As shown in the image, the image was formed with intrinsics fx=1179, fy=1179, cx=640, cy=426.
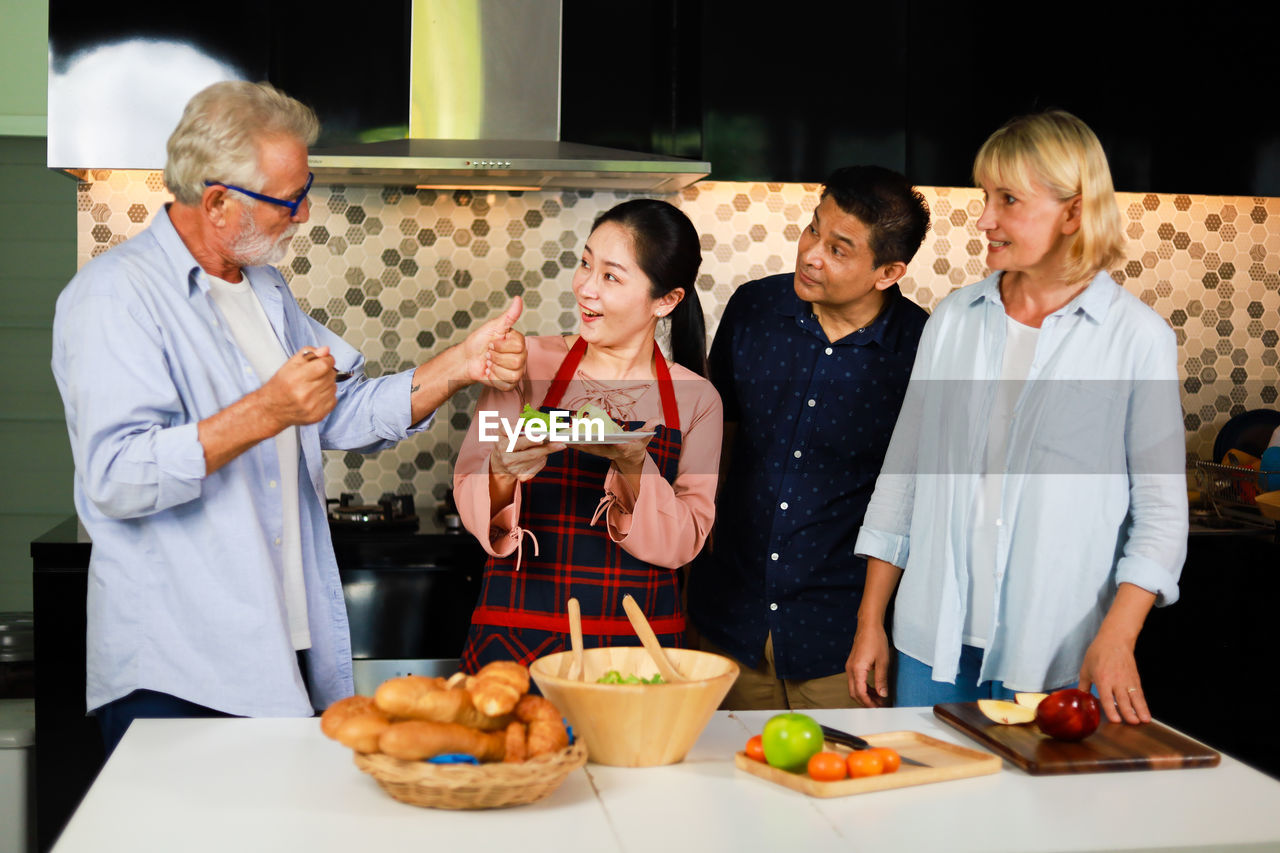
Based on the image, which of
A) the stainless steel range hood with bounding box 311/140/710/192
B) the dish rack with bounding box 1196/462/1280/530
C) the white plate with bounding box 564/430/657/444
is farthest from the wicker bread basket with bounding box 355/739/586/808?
the dish rack with bounding box 1196/462/1280/530

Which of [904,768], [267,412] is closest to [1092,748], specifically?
[904,768]

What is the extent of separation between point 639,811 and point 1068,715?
595 mm

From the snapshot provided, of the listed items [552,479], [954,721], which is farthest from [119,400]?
[954,721]

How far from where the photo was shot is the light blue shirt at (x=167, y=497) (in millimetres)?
1667

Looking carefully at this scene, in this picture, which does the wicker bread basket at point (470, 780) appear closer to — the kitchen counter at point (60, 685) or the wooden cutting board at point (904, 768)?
the wooden cutting board at point (904, 768)

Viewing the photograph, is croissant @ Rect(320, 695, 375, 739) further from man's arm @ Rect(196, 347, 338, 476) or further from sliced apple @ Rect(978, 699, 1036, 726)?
sliced apple @ Rect(978, 699, 1036, 726)

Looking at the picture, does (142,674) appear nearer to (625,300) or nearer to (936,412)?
(625,300)

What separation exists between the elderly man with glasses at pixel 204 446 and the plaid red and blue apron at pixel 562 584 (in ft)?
0.84

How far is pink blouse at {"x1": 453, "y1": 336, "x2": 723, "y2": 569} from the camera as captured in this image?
76.8 inches

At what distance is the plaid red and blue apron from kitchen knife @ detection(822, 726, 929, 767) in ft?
1.77

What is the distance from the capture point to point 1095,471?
1.88 metres

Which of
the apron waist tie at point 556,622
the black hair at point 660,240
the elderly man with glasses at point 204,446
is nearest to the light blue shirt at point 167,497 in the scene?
the elderly man with glasses at point 204,446

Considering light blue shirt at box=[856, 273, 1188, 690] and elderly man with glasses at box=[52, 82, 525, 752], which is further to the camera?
light blue shirt at box=[856, 273, 1188, 690]

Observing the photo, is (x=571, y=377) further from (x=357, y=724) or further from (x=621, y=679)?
(x=357, y=724)
